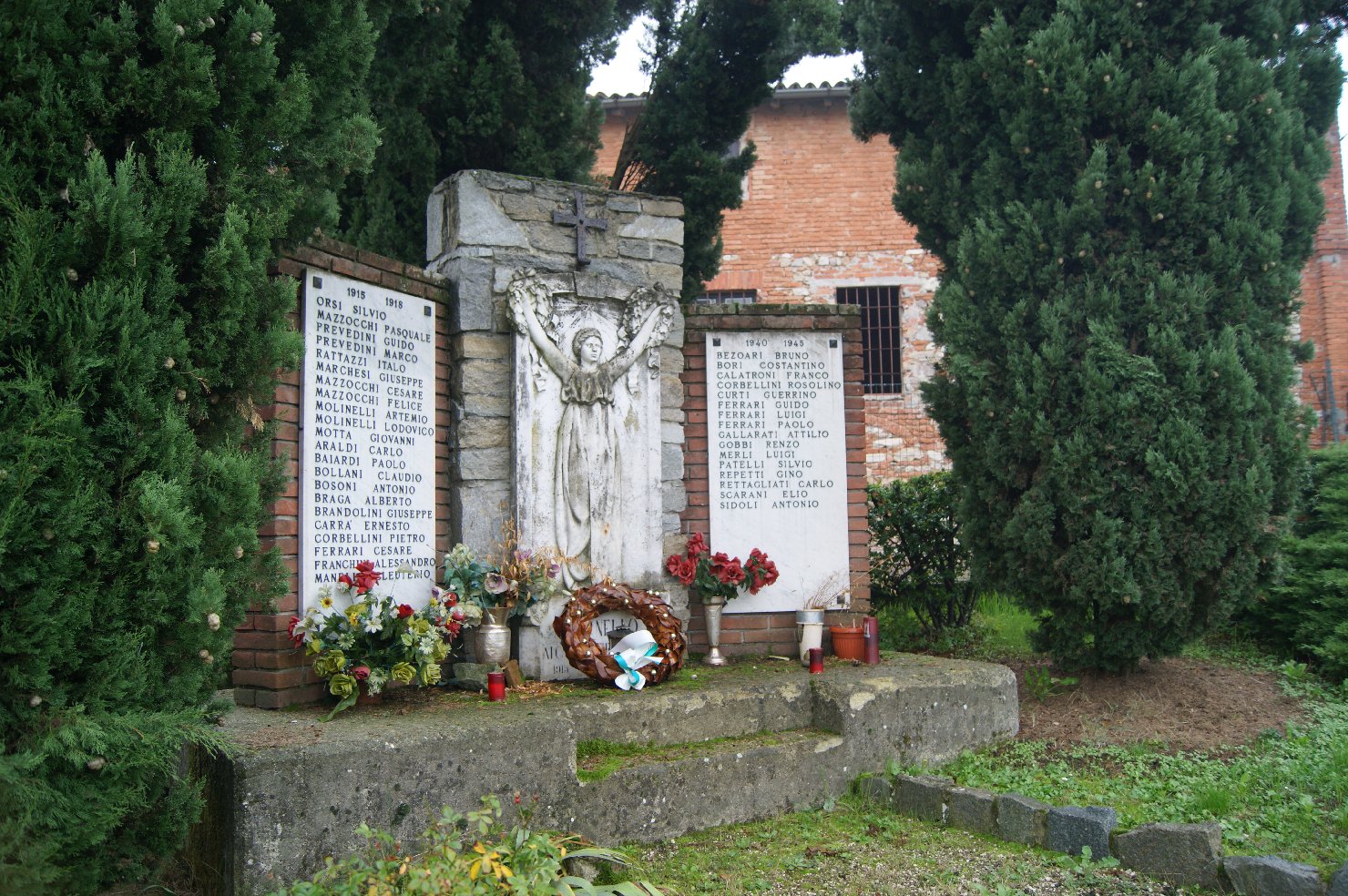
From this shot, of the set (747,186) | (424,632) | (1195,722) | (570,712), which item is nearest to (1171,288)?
(1195,722)

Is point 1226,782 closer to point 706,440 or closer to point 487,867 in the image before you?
point 706,440

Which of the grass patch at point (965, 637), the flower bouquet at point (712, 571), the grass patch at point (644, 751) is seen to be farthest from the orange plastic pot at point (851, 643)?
the grass patch at point (965, 637)

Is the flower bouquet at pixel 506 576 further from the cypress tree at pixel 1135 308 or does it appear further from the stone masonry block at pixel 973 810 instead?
the cypress tree at pixel 1135 308

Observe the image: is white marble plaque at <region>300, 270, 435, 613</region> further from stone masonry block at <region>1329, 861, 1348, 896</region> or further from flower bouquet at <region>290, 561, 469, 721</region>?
stone masonry block at <region>1329, 861, 1348, 896</region>

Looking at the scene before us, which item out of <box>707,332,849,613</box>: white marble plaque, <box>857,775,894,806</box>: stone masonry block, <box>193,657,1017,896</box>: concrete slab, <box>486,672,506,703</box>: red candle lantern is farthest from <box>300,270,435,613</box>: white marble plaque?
<box>857,775,894,806</box>: stone masonry block

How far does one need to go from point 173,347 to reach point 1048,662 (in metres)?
5.61

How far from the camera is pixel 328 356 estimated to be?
4812 mm

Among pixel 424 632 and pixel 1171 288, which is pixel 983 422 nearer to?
pixel 1171 288

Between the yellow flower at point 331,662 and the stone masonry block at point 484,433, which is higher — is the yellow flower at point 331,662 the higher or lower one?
the lower one

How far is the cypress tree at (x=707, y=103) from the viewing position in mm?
8352

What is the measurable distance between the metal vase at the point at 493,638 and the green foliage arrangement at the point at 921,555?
3.25 m

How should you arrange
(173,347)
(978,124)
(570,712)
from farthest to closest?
(978,124)
(570,712)
(173,347)

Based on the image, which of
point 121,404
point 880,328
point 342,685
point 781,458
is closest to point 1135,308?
point 781,458

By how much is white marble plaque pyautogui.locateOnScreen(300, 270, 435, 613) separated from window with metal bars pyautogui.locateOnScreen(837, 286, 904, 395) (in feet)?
29.1
